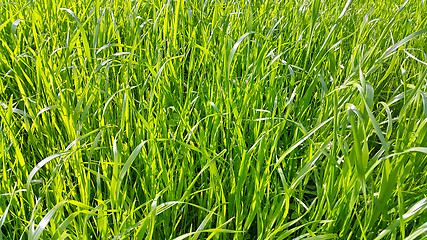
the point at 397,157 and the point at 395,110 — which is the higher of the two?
the point at 397,157

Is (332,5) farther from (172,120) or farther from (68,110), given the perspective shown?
(68,110)

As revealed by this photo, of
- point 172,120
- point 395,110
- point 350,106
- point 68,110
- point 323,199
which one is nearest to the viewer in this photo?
point 350,106

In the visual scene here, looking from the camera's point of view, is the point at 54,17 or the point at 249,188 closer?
the point at 249,188

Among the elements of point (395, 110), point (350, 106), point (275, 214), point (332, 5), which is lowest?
point (395, 110)

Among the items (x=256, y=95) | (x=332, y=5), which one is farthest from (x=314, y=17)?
(x=332, y=5)

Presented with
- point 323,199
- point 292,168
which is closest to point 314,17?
point 292,168

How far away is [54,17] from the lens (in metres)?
1.37

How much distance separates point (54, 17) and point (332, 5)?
3.94 feet

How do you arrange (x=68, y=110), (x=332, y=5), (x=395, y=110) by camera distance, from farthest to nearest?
(x=332, y=5) < (x=395, y=110) < (x=68, y=110)

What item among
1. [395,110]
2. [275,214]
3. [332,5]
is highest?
[332,5]

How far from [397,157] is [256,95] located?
0.42 meters

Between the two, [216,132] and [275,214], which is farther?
[216,132]

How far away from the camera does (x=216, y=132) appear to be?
2.95 feet

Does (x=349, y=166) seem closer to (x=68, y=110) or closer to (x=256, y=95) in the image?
(x=256, y=95)
